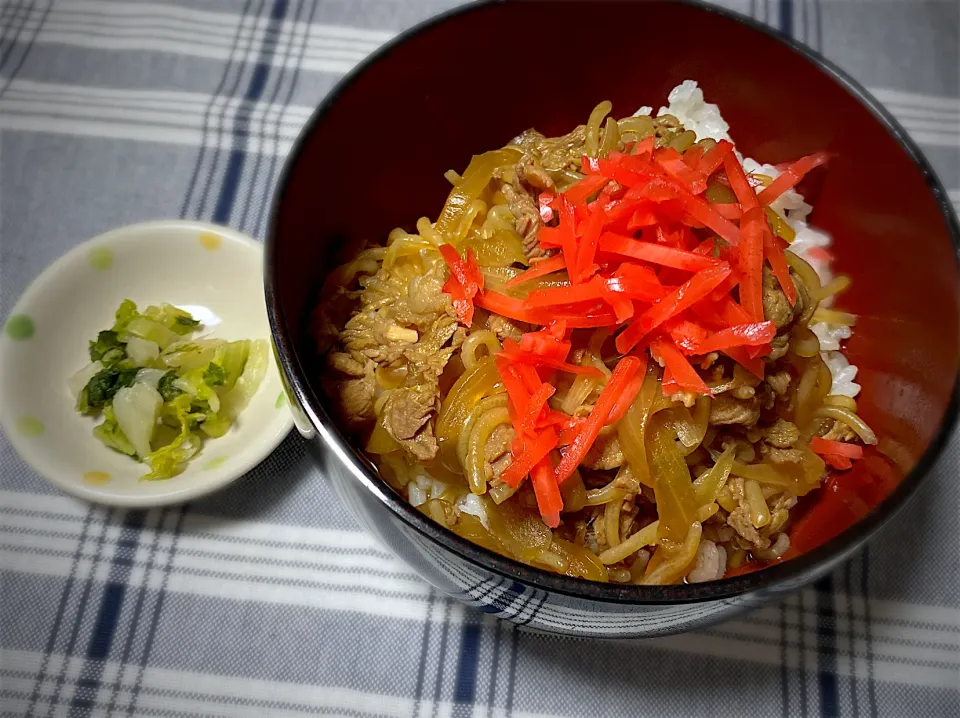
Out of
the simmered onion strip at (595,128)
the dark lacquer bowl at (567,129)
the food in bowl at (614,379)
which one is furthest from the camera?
the simmered onion strip at (595,128)

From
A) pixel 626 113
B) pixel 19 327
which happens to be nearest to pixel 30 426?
pixel 19 327

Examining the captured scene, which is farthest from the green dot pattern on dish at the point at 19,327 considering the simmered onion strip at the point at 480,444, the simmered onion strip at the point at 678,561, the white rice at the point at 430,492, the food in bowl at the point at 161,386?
the simmered onion strip at the point at 678,561

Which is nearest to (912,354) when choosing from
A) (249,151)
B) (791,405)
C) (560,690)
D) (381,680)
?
(791,405)

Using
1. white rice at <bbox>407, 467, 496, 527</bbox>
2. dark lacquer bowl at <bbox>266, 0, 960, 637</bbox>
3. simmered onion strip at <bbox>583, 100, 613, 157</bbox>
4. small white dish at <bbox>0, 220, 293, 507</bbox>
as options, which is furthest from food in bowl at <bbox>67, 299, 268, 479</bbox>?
simmered onion strip at <bbox>583, 100, 613, 157</bbox>

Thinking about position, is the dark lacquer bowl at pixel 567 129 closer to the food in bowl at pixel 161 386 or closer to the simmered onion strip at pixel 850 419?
the simmered onion strip at pixel 850 419

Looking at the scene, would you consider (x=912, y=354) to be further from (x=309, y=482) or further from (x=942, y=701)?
(x=309, y=482)

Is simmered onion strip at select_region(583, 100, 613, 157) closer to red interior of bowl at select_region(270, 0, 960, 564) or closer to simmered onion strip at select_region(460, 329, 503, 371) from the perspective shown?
red interior of bowl at select_region(270, 0, 960, 564)

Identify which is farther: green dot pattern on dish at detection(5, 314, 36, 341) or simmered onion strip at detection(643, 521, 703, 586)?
green dot pattern on dish at detection(5, 314, 36, 341)
